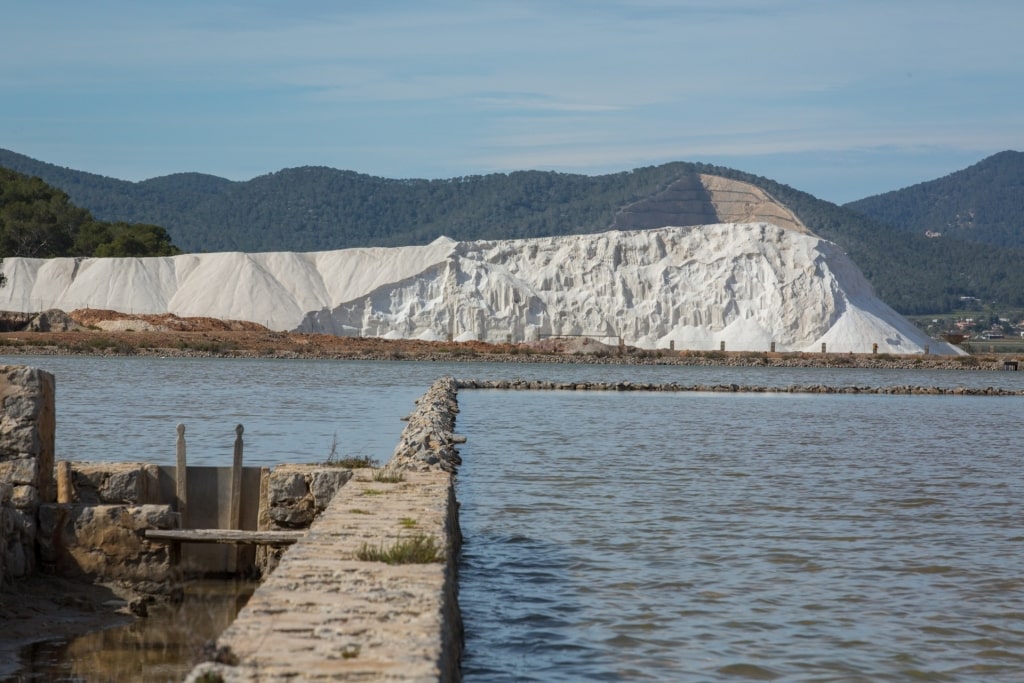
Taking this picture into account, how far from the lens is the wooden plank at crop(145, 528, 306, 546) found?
8.17m

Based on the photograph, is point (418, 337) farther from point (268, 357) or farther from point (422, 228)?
point (422, 228)

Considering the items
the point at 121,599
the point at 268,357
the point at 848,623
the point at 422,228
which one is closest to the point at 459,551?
the point at 121,599

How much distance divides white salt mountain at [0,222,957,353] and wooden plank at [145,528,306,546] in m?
54.0

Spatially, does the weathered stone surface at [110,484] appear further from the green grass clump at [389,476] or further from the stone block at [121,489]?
the green grass clump at [389,476]

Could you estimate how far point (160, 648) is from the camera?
708cm

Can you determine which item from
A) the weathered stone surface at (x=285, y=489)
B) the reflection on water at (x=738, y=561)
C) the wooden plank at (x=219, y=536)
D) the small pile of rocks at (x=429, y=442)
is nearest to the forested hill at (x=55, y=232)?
the small pile of rocks at (x=429, y=442)

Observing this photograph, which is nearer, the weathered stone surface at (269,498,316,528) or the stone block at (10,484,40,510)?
the stone block at (10,484,40,510)

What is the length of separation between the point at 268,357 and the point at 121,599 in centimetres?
4196

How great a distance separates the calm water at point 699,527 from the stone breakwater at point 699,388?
7.01m

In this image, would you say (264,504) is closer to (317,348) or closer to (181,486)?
(181,486)

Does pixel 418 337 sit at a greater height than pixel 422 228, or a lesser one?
lesser

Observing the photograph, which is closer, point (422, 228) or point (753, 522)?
point (753, 522)

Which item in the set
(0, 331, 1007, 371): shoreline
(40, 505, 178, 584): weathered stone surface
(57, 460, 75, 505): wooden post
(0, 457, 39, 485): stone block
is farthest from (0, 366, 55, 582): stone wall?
(0, 331, 1007, 371): shoreline

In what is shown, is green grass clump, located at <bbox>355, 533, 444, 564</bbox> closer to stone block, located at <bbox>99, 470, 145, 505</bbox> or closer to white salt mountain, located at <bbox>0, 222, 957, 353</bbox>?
stone block, located at <bbox>99, 470, 145, 505</bbox>
